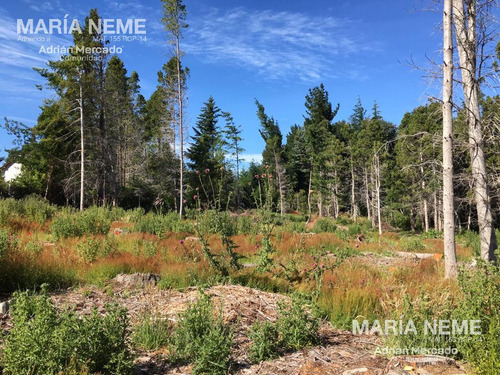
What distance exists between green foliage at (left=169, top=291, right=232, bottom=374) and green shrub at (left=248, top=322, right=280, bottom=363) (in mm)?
263

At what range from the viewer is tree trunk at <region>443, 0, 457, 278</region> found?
7211mm

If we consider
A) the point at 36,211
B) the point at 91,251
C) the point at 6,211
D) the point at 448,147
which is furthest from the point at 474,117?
the point at 36,211

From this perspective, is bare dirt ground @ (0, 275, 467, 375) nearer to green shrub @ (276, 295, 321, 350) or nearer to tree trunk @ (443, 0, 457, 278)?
green shrub @ (276, 295, 321, 350)

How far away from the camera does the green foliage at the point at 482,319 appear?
267cm

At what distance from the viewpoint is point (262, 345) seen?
124 inches

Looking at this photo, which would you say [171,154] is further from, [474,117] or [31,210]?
[474,117]

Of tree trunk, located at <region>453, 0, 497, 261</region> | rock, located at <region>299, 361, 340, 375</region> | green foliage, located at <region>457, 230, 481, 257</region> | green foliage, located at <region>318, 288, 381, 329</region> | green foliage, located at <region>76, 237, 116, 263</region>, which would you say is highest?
tree trunk, located at <region>453, 0, 497, 261</region>

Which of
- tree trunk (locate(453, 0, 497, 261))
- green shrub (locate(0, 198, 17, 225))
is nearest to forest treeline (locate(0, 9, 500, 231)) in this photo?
tree trunk (locate(453, 0, 497, 261))

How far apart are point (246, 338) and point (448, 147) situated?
20.8 ft

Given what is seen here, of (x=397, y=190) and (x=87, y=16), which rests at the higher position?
(x=87, y=16)

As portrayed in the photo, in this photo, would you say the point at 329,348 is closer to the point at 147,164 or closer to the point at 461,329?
the point at 461,329

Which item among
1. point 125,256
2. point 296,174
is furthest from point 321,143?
point 125,256

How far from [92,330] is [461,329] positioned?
11.3ft

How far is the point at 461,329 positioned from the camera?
326 centimetres
